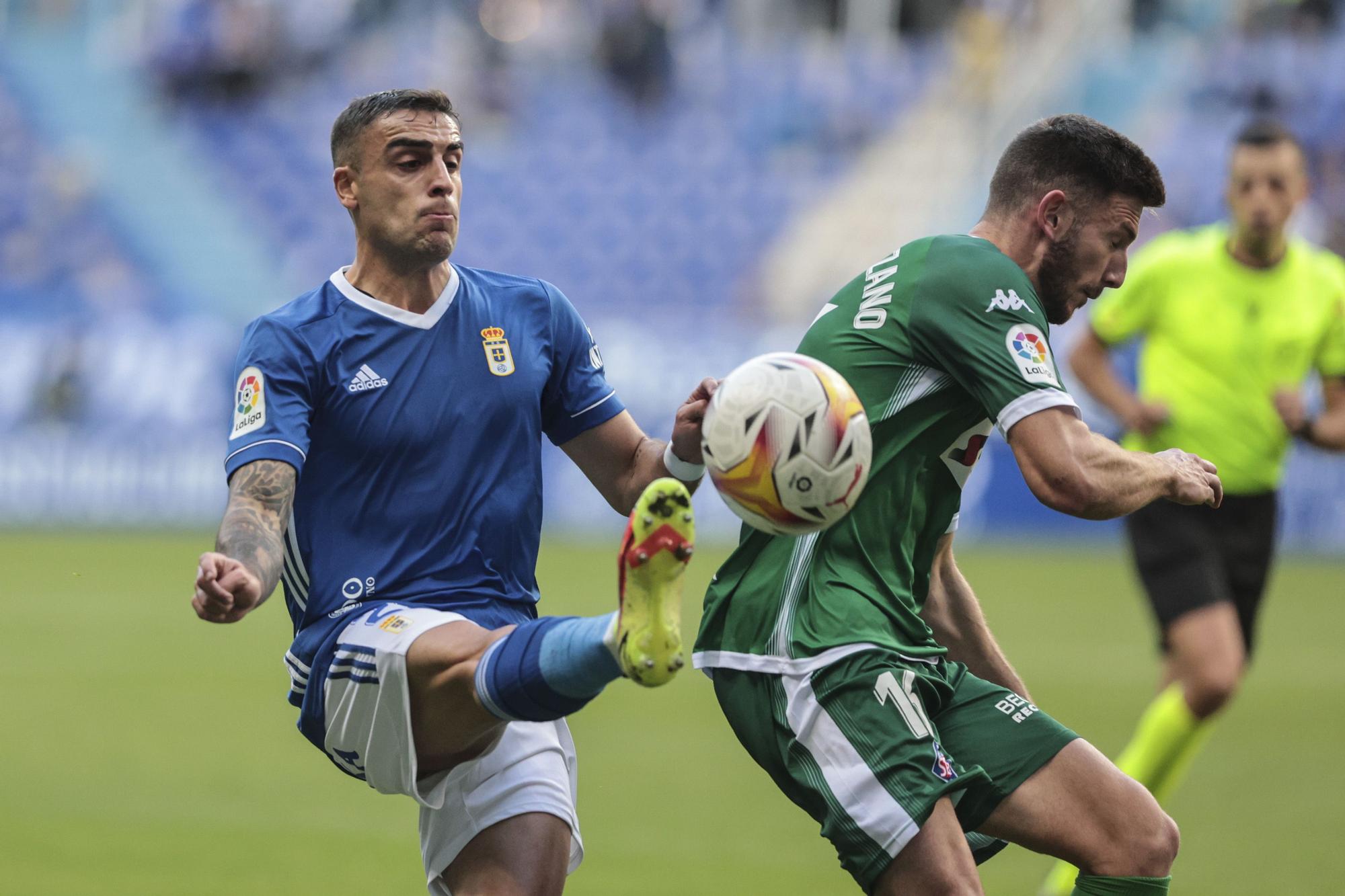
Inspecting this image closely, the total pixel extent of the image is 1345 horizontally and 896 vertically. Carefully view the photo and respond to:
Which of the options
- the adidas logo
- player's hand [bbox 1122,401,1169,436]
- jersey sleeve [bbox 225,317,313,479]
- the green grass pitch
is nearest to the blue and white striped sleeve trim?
jersey sleeve [bbox 225,317,313,479]

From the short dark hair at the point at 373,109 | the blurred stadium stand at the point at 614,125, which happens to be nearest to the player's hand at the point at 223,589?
the short dark hair at the point at 373,109

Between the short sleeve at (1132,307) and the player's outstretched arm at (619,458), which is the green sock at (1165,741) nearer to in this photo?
the short sleeve at (1132,307)

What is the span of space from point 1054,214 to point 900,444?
65 cm

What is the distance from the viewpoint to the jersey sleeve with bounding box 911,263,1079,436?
149 inches

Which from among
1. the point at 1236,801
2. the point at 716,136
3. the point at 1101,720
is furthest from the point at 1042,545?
the point at 1236,801

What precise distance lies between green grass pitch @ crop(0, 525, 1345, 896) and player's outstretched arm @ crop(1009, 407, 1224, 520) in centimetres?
270

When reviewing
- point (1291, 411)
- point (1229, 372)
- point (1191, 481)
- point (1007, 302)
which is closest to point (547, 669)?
point (1007, 302)

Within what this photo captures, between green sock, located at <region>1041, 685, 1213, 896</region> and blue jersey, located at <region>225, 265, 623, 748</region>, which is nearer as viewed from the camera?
blue jersey, located at <region>225, 265, 623, 748</region>

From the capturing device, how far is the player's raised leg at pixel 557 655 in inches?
137

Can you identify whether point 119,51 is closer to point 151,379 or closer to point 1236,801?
point 151,379

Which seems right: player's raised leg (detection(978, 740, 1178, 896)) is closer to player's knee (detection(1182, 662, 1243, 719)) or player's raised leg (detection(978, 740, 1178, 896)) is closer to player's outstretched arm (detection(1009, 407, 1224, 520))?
player's outstretched arm (detection(1009, 407, 1224, 520))

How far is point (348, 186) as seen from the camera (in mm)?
4504

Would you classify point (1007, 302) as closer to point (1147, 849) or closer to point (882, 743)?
point (882, 743)

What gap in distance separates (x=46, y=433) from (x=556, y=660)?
16.4 m
